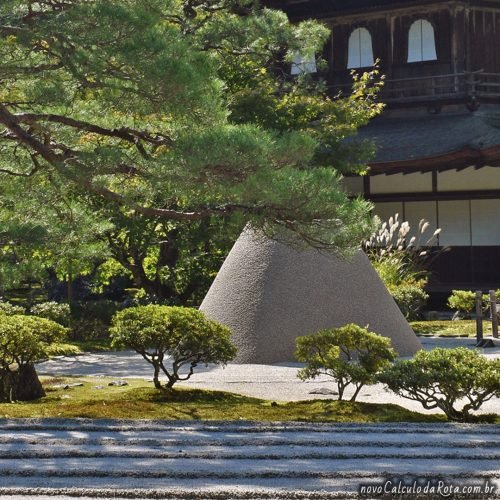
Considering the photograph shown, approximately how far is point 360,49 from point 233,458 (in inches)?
845

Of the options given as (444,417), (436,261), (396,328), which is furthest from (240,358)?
(436,261)

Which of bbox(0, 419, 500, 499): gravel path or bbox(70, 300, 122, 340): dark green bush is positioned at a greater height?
bbox(70, 300, 122, 340): dark green bush

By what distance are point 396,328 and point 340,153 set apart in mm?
6783

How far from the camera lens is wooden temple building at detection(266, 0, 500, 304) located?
22.6 metres

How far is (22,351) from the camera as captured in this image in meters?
9.34

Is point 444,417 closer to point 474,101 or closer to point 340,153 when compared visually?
point 340,153

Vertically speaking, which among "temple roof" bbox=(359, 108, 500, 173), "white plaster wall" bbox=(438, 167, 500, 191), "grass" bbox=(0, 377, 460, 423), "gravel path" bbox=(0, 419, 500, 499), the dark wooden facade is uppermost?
the dark wooden facade

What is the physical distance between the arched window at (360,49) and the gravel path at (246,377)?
45.3 ft

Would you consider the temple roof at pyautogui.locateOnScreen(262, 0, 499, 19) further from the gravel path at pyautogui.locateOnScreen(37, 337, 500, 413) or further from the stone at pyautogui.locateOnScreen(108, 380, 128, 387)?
the stone at pyautogui.locateOnScreen(108, 380, 128, 387)

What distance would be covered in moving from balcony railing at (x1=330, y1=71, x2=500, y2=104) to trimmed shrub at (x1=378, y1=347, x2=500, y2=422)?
16878mm

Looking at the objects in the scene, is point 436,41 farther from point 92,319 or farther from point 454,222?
point 92,319

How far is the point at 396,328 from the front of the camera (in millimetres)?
12773

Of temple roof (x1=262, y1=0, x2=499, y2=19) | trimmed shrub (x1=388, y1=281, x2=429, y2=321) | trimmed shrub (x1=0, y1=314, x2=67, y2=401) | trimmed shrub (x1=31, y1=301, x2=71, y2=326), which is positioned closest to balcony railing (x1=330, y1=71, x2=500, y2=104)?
temple roof (x1=262, y1=0, x2=499, y2=19)

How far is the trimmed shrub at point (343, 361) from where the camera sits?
30.5ft
